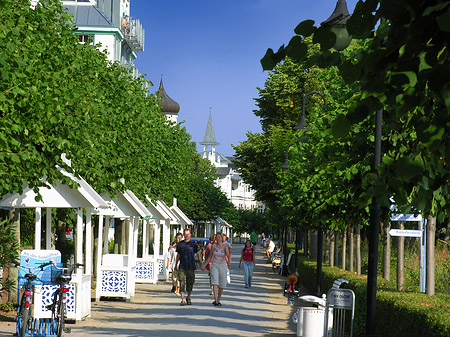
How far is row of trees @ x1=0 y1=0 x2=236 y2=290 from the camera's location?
535 inches

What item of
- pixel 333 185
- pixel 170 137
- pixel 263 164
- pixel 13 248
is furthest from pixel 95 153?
pixel 263 164

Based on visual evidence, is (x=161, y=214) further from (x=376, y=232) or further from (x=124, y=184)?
(x=376, y=232)

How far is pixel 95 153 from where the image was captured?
1817cm

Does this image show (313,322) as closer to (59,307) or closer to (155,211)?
(59,307)

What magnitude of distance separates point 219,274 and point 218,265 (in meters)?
0.33

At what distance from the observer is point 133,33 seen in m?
63.4

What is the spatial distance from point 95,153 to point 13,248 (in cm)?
392

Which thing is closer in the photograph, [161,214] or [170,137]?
[161,214]

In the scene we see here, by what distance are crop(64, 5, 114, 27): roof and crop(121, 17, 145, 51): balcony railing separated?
343cm

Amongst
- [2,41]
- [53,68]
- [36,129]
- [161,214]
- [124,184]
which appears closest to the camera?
[2,41]

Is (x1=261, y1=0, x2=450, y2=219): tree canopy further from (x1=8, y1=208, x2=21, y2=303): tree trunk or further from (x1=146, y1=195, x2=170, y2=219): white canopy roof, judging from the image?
(x1=146, y1=195, x2=170, y2=219): white canopy roof

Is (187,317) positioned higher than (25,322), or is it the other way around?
(25,322)

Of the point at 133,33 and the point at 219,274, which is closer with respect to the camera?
the point at 219,274

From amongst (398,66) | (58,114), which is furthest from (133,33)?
(398,66)
